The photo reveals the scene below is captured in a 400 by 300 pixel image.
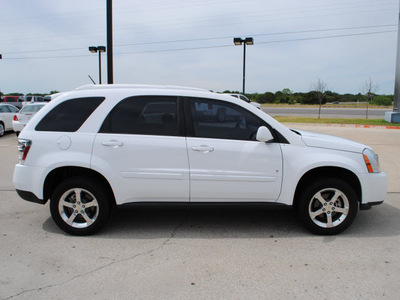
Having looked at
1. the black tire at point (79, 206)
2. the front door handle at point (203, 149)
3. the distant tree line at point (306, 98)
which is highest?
the distant tree line at point (306, 98)

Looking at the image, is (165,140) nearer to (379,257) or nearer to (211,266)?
(211,266)

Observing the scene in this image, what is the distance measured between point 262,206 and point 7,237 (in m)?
3.08

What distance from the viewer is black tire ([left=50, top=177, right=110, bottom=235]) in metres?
4.14

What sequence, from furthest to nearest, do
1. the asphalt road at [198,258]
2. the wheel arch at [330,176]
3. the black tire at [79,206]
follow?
1. the wheel arch at [330,176]
2. the black tire at [79,206]
3. the asphalt road at [198,258]

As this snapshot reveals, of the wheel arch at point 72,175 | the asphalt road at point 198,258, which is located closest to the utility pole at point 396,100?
the asphalt road at point 198,258

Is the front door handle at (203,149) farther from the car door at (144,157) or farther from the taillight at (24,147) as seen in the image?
the taillight at (24,147)

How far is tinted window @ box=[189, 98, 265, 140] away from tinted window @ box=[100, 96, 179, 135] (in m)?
0.25

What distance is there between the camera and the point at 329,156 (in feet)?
13.6

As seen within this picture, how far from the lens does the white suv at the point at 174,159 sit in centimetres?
407

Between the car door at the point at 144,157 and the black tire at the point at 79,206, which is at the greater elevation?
the car door at the point at 144,157

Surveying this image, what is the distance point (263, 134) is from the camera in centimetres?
401

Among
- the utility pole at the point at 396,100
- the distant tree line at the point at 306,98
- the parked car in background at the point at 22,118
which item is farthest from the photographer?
the distant tree line at the point at 306,98

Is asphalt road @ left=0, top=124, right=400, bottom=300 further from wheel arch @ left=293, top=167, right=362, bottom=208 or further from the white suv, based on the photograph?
wheel arch @ left=293, top=167, right=362, bottom=208

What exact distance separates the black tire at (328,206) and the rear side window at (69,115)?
2756 millimetres
